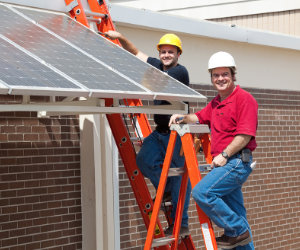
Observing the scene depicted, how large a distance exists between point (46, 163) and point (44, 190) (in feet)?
1.07

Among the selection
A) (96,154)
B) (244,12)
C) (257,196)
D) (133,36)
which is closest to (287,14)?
(244,12)

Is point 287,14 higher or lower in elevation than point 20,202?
higher

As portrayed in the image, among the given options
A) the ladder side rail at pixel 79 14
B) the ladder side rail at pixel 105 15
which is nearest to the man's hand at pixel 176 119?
the ladder side rail at pixel 105 15

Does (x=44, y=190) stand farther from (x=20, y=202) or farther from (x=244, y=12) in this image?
(x=244, y=12)

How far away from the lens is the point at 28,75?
18.8ft

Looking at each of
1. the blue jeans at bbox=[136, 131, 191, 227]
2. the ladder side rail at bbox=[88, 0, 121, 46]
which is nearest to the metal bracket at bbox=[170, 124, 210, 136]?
the blue jeans at bbox=[136, 131, 191, 227]

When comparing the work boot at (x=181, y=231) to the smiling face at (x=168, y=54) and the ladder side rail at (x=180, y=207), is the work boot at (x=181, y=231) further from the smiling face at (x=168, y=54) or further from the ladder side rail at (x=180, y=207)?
the smiling face at (x=168, y=54)

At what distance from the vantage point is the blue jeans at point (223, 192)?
21.2 ft

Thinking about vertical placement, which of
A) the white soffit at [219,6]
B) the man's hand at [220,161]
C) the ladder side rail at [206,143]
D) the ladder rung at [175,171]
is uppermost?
the white soffit at [219,6]

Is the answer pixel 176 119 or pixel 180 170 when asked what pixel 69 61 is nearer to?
pixel 176 119

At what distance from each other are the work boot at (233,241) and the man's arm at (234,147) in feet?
2.35

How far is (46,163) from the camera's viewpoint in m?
8.51

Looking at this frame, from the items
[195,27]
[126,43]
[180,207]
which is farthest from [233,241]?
[195,27]

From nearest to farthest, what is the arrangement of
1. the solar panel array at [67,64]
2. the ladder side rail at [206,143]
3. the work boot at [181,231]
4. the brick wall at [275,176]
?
1. the solar panel array at [67,64]
2. the ladder side rail at [206,143]
3. the work boot at [181,231]
4. the brick wall at [275,176]
